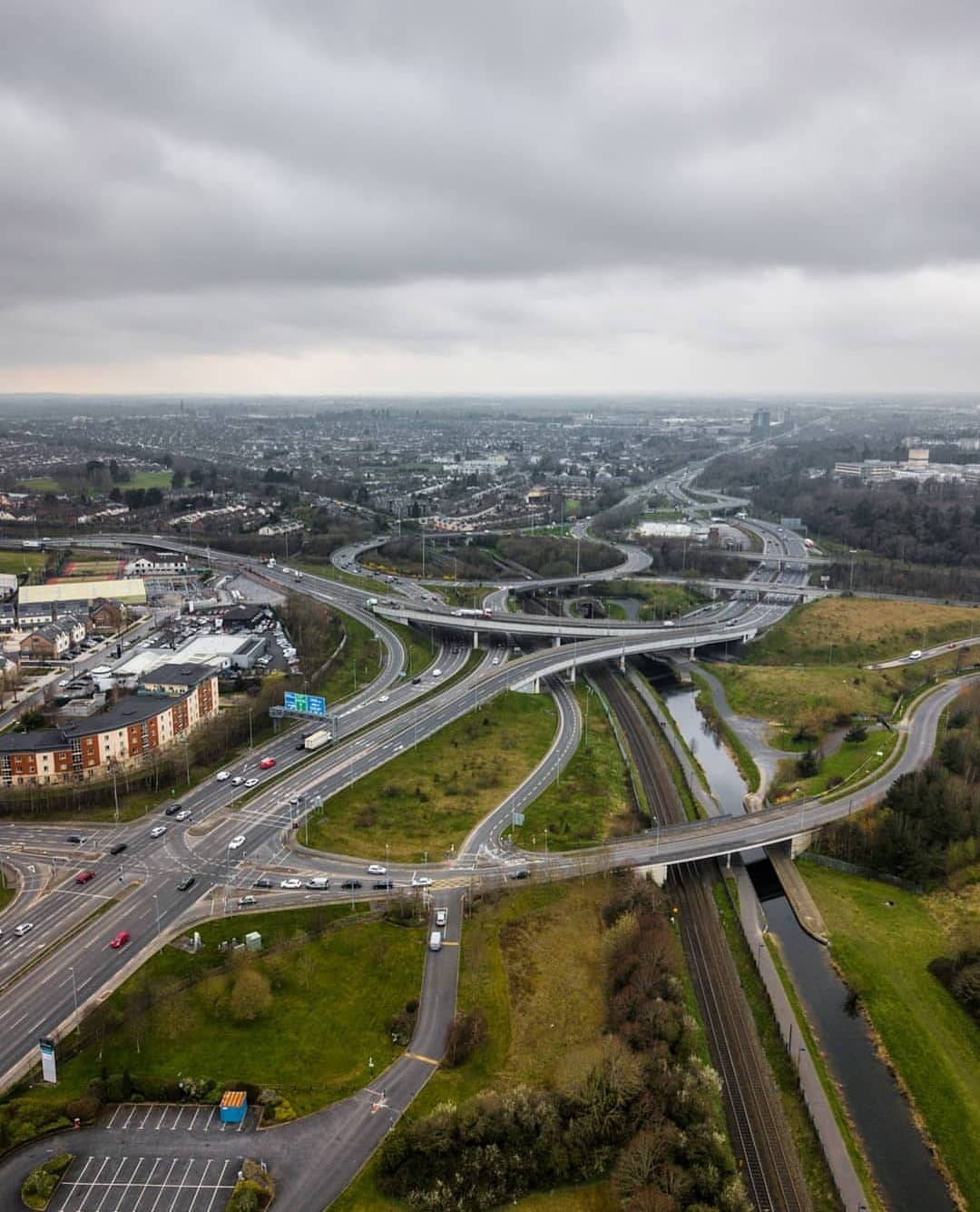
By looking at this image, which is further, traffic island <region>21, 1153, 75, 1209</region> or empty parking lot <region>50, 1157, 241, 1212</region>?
empty parking lot <region>50, 1157, 241, 1212</region>

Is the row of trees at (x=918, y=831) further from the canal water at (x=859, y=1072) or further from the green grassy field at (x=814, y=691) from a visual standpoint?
the green grassy field at (x=814, y=691)

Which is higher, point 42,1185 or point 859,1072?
point 42,1185

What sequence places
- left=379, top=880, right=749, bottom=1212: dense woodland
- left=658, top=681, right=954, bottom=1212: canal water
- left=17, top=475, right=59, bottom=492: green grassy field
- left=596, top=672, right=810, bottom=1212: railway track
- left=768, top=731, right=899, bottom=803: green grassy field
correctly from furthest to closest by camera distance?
left=17, top=475, right=59, bottom=492: green grassy field < left=768, top=731, right=899, bottom=803: green grassy field < left=658, top=681, right=954, bottom=1212: canal water < left=596, top=672, right=810, bottom=1212: railway track < left=379, top=880, right=749, bottom=1212: dense woodland

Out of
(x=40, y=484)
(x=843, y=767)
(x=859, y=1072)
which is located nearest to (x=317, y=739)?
(x=843, y=767)

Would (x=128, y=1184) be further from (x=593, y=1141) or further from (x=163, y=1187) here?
(x=593, y=1141)

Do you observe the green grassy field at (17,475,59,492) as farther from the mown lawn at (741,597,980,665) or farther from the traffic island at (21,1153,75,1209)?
the traffic island at (21,1153,75,1209)

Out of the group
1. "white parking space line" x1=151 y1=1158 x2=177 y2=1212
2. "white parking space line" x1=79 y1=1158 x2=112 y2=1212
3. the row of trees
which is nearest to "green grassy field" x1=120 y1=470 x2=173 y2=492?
the row of trees
